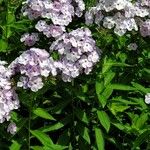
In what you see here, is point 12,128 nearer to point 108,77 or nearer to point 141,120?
point 108,77

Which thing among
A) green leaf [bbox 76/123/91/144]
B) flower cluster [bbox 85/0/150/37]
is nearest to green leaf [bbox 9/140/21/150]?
green leaf [bbox 76/123/91/144]

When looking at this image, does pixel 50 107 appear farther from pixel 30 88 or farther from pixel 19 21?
pixel 19 21

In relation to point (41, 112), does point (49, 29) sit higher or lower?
higher

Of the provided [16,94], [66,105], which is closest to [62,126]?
[66,105]

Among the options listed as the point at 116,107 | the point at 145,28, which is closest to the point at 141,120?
the point at 116,107

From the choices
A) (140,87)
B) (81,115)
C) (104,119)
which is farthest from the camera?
(140,87)

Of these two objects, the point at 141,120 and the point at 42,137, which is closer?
the point at 42,137

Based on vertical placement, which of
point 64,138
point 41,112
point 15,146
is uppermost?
point 41,112

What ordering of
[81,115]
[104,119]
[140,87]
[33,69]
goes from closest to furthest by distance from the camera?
[33,69] → [104,119] → [81,115] → [140,87]
